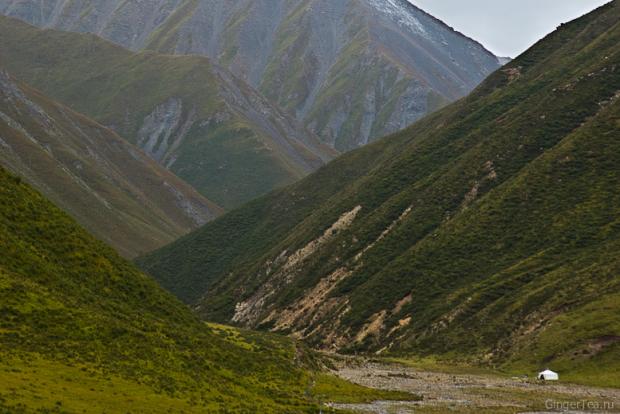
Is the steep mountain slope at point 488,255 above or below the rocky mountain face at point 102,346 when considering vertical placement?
above

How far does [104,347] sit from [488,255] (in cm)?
9285

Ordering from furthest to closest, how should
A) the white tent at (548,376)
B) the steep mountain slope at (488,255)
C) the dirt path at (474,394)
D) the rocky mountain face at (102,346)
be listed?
the steep mountain slope at (488,255) → the white tent at (548,376) → the dirt path at (474,394) → the rocky mountain face at (102,346)

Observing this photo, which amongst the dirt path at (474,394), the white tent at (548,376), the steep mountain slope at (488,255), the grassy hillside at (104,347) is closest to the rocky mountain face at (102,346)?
the grassy hillside at (104,347)

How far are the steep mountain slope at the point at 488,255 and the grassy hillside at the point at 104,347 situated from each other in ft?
113

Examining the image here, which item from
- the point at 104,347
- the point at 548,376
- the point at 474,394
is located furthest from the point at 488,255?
the point at 104,347

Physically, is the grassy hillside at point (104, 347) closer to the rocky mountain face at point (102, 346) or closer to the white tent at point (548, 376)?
the rocky mountain face at point (102, 346)

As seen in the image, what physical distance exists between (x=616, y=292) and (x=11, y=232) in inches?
2937

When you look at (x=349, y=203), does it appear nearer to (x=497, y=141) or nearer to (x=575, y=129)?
(x=497, y=141)

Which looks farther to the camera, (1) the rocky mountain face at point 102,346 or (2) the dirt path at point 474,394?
(2) the dirt path at point 474,394

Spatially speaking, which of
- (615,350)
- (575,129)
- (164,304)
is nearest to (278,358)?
(164,304)

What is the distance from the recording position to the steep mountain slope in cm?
10961

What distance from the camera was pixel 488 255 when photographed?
13962 centimetres

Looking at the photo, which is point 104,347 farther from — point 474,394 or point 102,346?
point 474,394

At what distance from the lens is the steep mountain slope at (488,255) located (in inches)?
4315
